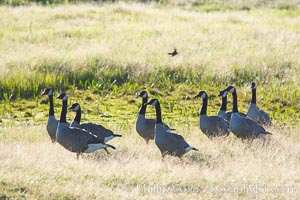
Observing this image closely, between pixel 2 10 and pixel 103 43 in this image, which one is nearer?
pixel 103 43

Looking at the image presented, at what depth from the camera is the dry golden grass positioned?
1095cm

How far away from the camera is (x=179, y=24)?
28922mm

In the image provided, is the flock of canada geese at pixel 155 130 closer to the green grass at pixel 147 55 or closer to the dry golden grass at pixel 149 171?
the dry golden grass at pixel 149 171

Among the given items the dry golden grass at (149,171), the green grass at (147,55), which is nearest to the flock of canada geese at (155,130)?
the dry golden grass at (149,171)

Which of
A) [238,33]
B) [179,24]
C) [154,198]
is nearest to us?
[154,198]

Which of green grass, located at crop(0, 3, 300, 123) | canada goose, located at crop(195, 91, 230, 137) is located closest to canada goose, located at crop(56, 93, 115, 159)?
canada goose, located at crop(195, 91, 230, 137)

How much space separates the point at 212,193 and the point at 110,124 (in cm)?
675

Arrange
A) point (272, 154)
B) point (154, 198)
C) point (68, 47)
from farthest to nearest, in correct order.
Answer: point (68, 47) < point (272, 154) < point (154, 198)

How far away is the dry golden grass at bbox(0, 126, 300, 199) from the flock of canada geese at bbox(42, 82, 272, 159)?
21 centimetres

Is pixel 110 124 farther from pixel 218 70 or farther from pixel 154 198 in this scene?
pixel 154 198

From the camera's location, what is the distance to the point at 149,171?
1215cm

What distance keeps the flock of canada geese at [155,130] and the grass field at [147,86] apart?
223 mm

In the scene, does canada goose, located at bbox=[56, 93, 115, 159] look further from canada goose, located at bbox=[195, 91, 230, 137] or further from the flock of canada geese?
canada goose, located at bbox=[195, 91, 230, 137]

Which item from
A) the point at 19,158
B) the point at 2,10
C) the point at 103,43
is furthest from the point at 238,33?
the point at 19,158
